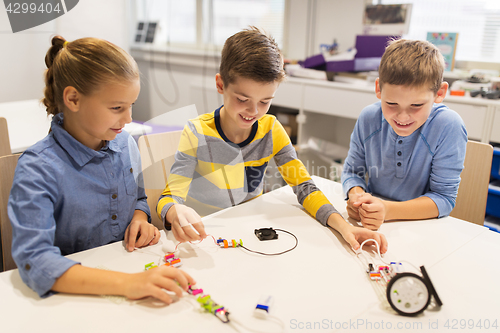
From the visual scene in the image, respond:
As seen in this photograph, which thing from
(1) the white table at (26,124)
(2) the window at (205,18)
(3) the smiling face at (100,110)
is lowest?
(1) the white table at (26,124)

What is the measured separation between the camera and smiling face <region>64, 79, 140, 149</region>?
0.77 metres

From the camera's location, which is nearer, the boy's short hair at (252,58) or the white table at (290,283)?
the white table at (290,283)

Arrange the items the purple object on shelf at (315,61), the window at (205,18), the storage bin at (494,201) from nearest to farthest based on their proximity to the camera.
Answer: the storage bin at (494,201) < the purple object on shelf at (315,61) < the window at (205,18)

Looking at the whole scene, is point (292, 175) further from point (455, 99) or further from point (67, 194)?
point (455, 99)

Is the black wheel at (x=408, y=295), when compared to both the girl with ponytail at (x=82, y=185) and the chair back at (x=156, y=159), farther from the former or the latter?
the chair back at (x=156, y=159)

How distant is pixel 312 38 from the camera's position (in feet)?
8.81

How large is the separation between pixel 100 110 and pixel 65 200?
206 mm

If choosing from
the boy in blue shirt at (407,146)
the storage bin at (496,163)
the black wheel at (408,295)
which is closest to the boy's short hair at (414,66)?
the boy in blue shirt at (407,146)

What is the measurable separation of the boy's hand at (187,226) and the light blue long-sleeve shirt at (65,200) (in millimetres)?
154

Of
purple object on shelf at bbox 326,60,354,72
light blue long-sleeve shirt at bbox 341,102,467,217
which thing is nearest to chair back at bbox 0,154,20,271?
light blue long-sleeve shirt at bbox 341,102,467,217

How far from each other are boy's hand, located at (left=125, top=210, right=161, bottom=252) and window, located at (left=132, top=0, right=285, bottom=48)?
2216mm

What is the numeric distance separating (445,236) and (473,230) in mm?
95

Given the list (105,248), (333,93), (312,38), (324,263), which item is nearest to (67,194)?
(105,248)

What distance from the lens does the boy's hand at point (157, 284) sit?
2.02 feet
